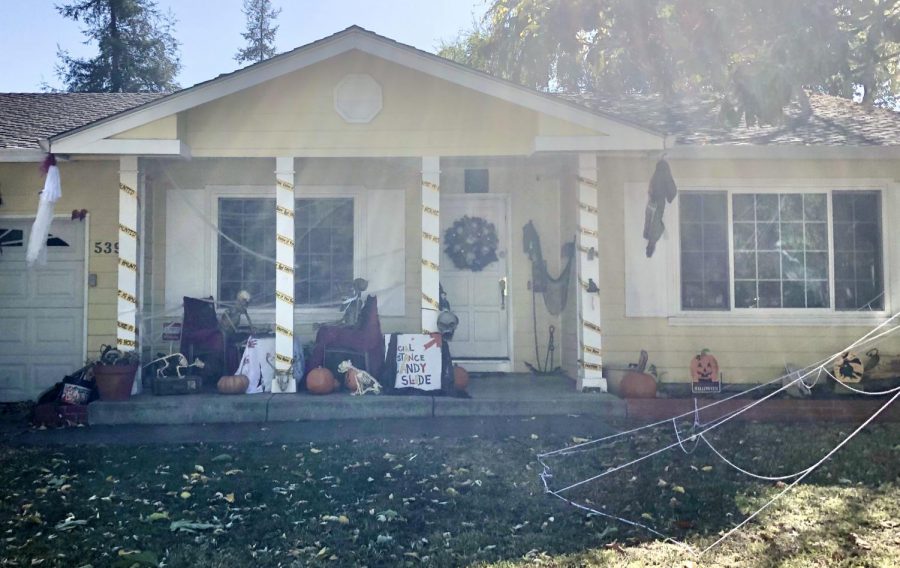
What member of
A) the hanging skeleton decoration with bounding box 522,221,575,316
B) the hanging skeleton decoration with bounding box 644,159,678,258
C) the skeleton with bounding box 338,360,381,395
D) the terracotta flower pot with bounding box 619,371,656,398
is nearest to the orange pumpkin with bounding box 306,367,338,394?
the skeleton with bounding box 338,360,381,395

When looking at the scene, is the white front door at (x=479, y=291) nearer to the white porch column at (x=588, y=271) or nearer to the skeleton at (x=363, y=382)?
the white porch column at (x=588, y=271)

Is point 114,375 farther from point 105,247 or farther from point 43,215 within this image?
point 105,247

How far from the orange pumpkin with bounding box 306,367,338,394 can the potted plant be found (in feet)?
6.01

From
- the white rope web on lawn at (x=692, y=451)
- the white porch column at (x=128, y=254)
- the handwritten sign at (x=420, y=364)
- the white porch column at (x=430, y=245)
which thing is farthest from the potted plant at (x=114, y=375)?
the white rope web on lawn at (x=692, y=451)

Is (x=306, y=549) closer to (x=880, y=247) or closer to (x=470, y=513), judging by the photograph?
(x=470, y=513)

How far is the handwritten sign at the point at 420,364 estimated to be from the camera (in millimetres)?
8000

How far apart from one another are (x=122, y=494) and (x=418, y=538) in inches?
88.2

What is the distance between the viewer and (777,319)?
8781 millimetres

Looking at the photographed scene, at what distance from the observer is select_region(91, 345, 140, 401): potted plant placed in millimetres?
7672

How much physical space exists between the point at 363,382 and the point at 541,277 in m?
2.85

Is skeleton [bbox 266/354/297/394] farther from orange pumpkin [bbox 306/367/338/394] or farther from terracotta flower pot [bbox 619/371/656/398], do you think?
terracotta flower pot [bbox 619/371/656/398]

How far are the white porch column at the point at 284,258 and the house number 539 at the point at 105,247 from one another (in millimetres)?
2332

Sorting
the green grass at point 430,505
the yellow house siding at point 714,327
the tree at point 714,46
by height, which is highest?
the tree at point 714,46

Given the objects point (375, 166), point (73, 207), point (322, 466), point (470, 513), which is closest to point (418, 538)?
point (470, 513)
